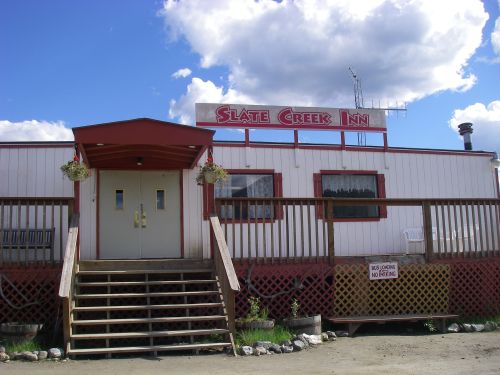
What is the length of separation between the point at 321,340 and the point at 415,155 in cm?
628

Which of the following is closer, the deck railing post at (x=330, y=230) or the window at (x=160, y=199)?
the deck railing post at (x=330, y=230)

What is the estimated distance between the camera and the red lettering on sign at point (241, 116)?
12617 millimetres

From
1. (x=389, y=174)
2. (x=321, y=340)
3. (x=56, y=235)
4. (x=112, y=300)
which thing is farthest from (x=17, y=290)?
(x=389, y=174)

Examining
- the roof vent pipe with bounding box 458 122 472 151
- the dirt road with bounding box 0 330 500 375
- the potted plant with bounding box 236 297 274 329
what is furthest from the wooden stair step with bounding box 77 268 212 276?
the roof vent pipe with bounding box 458 122 472 151

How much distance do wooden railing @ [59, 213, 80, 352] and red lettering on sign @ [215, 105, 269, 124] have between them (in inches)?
166

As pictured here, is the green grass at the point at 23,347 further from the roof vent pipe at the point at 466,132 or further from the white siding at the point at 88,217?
the roof vent pipe at the point at 466,132

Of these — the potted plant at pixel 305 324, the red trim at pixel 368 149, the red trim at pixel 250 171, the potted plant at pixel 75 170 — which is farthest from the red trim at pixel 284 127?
the potted plant at pixel 305 324

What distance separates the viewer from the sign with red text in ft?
35.1

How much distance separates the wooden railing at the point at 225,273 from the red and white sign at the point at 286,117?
10.5 ft

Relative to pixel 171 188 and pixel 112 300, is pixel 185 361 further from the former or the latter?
pixel 171 188

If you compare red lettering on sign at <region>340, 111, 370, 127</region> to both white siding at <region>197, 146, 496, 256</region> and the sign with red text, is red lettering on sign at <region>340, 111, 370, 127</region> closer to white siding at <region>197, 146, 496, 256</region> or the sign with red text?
white siding at <region>197, 146, 496, 256</region>

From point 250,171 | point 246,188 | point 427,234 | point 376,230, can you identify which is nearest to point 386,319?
point 427,234

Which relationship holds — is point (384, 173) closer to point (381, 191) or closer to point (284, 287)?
point (381, 191)

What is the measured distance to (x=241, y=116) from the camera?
12727mm
